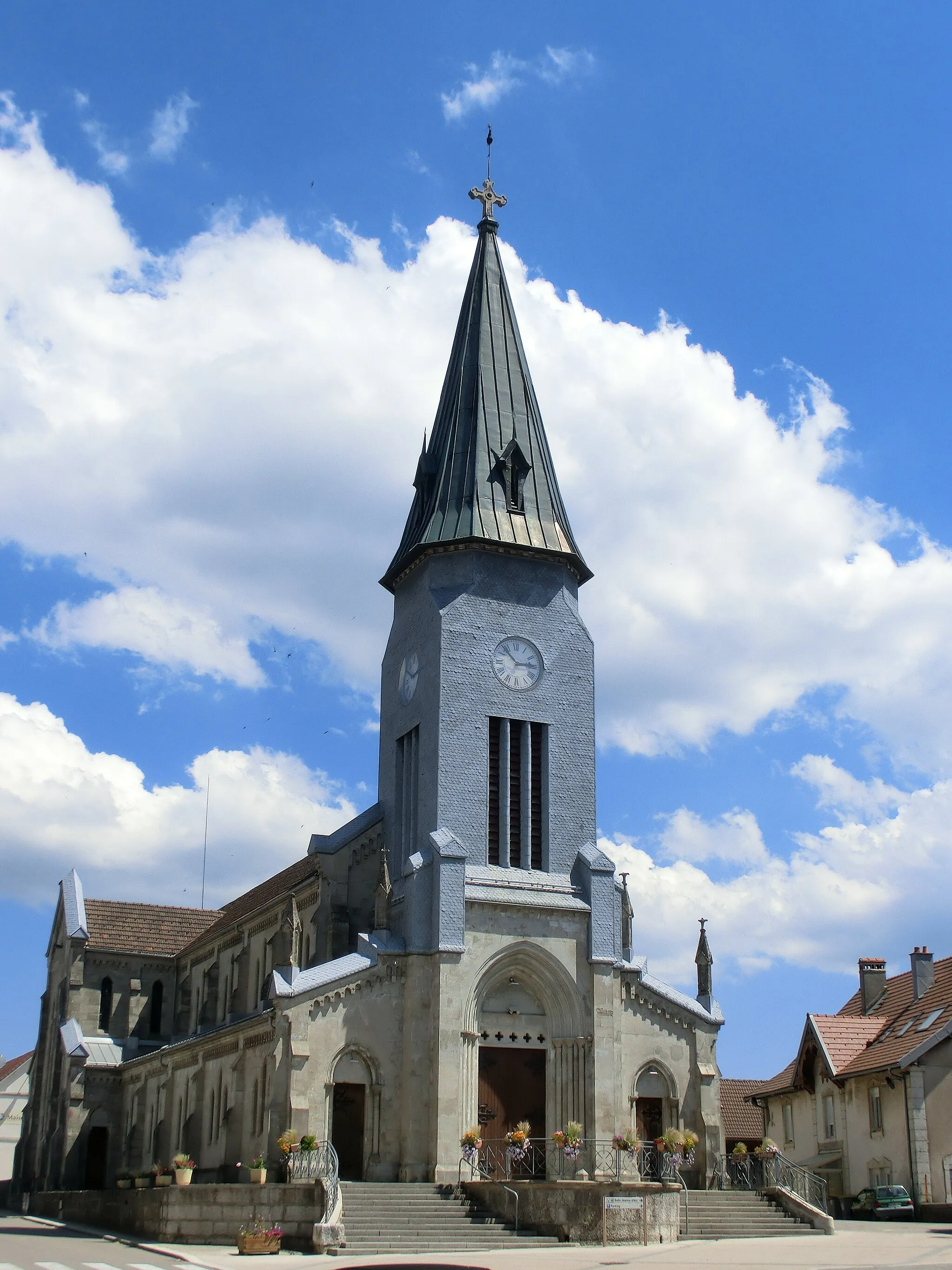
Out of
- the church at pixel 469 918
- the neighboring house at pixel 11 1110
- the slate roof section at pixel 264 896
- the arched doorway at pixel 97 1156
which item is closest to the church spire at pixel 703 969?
the church at pixel 469 918

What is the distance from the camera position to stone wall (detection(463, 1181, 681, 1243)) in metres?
28.7

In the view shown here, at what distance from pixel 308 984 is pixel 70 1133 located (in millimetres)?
23632

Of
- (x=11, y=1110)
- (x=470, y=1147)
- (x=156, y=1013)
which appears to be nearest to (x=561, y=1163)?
(x=470, y=1147)

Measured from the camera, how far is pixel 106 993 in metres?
61.8

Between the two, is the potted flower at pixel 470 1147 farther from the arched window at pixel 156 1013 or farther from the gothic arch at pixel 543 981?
the arched window at pixel 156 1013

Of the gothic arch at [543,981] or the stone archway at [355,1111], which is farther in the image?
the gothic arch at [543,981]

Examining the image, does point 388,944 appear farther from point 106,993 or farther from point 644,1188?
point 106,993

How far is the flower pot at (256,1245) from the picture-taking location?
87.5 ft

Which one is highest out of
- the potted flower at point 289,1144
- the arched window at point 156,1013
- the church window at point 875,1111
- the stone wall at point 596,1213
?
the arched window at point 156,1013

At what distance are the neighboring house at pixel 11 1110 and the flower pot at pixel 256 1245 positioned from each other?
5374 centimetres

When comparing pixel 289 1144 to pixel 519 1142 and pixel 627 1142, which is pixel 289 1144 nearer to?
pixel 519 1142

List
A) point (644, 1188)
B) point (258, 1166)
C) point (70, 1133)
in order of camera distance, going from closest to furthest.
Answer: point (644, 1188) → point (258, 1166) → point (70, 1133)

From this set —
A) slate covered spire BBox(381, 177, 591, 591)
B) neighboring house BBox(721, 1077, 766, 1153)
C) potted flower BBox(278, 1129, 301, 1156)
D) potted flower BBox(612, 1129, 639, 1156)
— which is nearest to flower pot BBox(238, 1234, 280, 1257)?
potted flower BBox(278, 1129, 301, 1156)

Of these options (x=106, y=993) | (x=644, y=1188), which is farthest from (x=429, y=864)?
(x=106, y=993)
